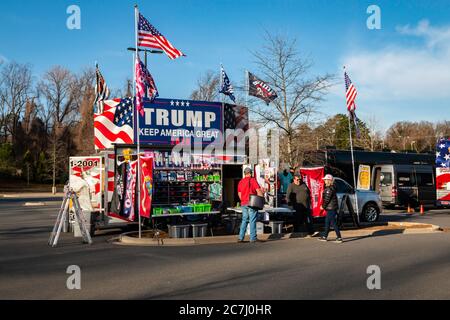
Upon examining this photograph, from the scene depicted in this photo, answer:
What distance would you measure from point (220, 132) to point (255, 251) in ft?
19.0

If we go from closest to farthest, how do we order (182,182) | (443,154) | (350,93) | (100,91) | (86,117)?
(182,182)
(100,91)
(350,93)
(443,154)
(86,117)

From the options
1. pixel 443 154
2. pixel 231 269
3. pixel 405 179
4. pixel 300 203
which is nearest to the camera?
pixel 231 269

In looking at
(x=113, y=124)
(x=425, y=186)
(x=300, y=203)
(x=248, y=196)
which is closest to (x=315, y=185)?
(x=300, y=203)

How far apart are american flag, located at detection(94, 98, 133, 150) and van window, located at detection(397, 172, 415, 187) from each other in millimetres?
16582

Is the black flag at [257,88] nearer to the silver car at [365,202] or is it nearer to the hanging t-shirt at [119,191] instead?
the silver car at [365,202]

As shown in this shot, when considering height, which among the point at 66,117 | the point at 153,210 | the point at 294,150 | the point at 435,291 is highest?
the point at 66,117

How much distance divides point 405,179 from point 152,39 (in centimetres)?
1751

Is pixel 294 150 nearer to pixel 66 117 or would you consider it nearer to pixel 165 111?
pixel 165 111

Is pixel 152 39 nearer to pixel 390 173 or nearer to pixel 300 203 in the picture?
pixel 300 203

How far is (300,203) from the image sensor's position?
1422 cm

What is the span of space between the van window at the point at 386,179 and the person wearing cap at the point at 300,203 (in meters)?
12.7

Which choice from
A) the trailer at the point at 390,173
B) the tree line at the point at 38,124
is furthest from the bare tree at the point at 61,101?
the trailer at the point at 390,173
